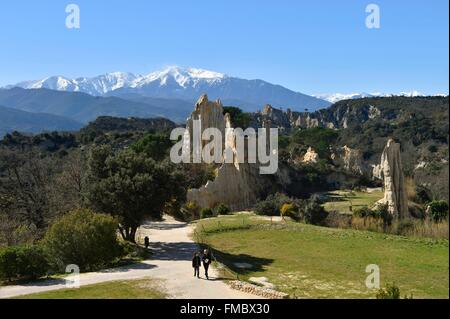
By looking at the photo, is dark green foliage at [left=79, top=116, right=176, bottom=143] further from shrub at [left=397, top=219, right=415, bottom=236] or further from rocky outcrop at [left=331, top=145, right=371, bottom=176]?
shrub at [left=397, top=219, right=415, bottom=236]

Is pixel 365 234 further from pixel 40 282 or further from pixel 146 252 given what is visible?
pixel 40 282

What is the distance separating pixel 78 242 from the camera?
2569 centimetres

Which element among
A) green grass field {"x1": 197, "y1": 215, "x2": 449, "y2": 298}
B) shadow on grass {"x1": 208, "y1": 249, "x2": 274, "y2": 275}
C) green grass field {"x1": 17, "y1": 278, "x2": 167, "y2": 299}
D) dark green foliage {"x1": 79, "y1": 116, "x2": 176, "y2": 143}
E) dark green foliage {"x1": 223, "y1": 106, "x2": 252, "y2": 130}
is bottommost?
shadow on grass {"x1": 208, "y1": 249, "x2": 274, "y2": 275}

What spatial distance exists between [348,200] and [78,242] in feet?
131

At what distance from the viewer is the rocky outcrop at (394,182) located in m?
41.8

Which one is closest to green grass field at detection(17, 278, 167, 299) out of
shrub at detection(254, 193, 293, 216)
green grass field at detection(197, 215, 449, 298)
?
green grass field at detection(197, 215, 449, 298)

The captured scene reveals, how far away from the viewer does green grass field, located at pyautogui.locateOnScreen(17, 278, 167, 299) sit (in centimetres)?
1934

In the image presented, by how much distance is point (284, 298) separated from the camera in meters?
18.7

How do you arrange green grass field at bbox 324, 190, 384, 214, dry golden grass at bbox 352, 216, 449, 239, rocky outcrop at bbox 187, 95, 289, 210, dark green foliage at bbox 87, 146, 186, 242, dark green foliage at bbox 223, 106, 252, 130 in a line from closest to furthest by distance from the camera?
dark green foliage at bbox 87, 146, 186, 242
dry golden grass at bbox 352, 216, 449, 239
green grass field at bbox 324, 190, 384, 214
rocky outcrop at bbox 187, 95, 289, 210
dark green foliage at bbox 223, 106, 252, 130

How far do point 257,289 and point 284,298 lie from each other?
4.69ft

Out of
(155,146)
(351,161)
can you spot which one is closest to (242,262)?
(155,146)

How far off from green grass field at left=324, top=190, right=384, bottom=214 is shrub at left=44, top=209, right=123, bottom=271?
2820cm

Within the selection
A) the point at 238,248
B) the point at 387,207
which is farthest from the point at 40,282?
the point at 387,207
